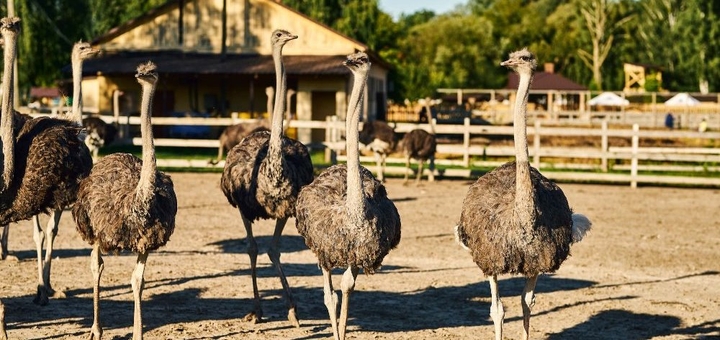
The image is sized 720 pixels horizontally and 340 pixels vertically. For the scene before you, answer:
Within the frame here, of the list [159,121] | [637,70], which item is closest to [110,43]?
[159,121]

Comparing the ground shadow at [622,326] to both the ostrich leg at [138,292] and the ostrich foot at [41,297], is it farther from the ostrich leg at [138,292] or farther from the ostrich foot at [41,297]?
the ostrich foot at [41,297]

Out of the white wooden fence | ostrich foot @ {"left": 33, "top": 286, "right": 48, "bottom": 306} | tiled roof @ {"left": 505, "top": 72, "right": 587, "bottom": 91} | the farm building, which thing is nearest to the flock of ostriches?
ostrich foot @ {"left": 33, "top": 286, "right": 48, "bottom": 306}

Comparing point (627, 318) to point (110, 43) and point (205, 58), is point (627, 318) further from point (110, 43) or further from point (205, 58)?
point (110, 43)

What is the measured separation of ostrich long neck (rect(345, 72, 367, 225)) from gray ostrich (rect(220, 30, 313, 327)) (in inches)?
52.7

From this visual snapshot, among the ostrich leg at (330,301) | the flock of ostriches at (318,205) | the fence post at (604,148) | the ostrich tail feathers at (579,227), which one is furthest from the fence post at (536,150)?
the ostrich leg at (330,301)

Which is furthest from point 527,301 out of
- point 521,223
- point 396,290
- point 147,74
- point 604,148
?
point 604,148

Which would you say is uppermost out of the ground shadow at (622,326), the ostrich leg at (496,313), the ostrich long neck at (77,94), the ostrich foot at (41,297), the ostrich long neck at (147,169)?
the ostrich long neck at (77,94)

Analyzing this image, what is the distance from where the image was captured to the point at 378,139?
21.0 meters

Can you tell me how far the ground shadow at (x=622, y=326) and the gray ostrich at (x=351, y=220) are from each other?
6.04 ft

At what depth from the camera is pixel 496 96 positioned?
64750 mm

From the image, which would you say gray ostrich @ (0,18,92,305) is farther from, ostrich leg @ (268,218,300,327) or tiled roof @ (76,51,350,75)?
tiled roof @ (76,51,350,75)

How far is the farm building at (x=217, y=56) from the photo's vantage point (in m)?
33.8

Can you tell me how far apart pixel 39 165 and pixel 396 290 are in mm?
3522

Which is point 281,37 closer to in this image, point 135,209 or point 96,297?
point 135,209
